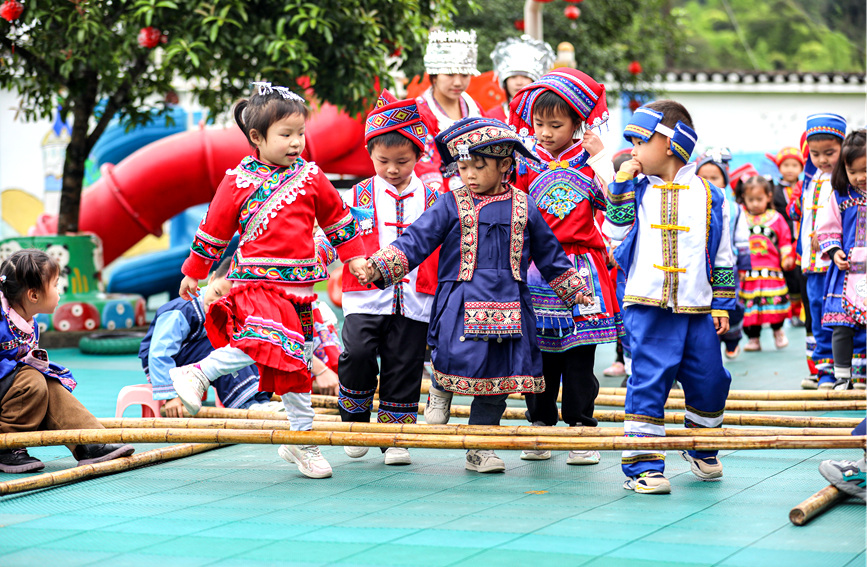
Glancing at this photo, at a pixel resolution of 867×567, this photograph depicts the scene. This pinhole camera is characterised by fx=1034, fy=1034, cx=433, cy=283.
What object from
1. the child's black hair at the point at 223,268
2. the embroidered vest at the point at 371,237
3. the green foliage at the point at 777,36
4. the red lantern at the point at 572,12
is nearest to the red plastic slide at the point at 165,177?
the red lantern at the point at 572,12

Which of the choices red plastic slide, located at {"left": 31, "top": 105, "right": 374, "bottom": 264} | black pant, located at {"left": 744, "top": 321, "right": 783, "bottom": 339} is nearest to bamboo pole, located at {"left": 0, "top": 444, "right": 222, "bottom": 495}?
black pant, located at {"left": 744, "top": 321, "right": 783, "bottom": 339}

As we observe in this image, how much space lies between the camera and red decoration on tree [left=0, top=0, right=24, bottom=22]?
7977mm

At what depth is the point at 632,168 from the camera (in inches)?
158

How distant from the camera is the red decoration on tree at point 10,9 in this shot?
7.98 m

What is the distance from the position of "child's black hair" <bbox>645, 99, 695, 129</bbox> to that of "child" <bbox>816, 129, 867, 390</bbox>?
70.9 inches

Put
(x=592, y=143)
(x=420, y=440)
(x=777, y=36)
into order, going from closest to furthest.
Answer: (x=420, y=440) → (x=592, y=143) → (x=777, y=36)

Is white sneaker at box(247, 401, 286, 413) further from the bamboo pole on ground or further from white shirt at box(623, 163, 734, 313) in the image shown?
white shirt at box(623, 163, 734, 313)

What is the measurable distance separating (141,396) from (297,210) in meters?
1.75

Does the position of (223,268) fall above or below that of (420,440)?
above

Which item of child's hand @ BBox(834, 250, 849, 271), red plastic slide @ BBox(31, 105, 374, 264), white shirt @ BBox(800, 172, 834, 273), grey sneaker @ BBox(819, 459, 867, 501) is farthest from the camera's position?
red plastic slide @ BBox(31, 105, 374, 264)

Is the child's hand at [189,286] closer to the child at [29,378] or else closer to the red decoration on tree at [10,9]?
the child at [29,378]

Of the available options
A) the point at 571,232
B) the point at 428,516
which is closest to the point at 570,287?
the point at 571,232

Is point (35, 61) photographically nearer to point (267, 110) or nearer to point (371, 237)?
point (371, 237)

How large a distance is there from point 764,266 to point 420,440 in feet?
→ 20.6
